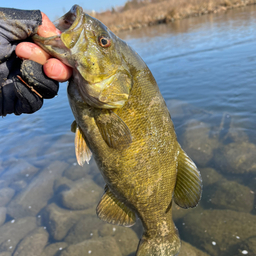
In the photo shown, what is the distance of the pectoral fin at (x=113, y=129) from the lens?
83.2 inches

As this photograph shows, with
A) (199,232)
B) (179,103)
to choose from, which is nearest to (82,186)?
(199,232)

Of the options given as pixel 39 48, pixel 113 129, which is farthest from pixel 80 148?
pixel 39 48

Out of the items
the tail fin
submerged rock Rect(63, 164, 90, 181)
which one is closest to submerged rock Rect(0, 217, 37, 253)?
submerged rock Rect(63, 164, 90, 181)

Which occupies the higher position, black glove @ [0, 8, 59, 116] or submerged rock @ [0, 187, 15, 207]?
black glove @ [0, 8, 59, 116]

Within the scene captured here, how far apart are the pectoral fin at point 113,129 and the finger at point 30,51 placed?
0.72 m

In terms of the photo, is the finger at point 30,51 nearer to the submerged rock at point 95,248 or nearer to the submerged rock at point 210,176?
the submerged rock at point 95,248

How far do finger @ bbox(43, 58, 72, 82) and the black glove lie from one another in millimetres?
77

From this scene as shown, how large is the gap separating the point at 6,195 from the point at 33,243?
6.09ft

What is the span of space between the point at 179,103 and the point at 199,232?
4.91 metres

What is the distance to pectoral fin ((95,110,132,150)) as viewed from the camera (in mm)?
2113

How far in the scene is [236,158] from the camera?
5.05m

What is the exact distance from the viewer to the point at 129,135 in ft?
7.02

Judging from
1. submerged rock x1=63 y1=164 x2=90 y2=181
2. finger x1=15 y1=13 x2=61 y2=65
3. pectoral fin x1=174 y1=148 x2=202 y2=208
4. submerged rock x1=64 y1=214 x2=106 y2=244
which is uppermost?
finger x1=15 y1=13 x2=61 y2=65

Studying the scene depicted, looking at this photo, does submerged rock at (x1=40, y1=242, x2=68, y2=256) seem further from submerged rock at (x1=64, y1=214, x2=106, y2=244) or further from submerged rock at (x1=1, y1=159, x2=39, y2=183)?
submerged rock at (x1=1, y1=159, x2=39, y2=183)
